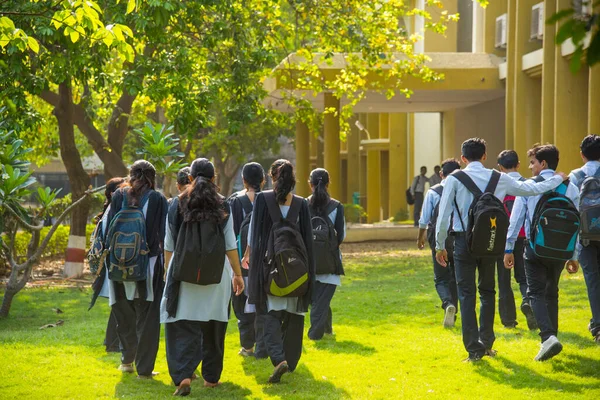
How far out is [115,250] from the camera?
301 inches

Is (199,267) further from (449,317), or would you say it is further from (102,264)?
(449,317)

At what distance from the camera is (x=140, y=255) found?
25.1 ft

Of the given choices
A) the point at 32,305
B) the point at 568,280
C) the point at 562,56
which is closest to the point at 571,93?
the point at 562,56

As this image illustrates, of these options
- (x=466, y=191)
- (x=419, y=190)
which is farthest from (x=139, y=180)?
(x=419, y=190)

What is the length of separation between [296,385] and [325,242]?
196 centimetres

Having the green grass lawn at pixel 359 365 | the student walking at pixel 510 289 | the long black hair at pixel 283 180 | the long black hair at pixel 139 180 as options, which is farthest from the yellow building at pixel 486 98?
the long black hair at pixel 139 180

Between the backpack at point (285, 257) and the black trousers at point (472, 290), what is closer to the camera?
the backpack at point (285, 257)

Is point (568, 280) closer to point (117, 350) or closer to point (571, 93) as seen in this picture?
point (571, 93)

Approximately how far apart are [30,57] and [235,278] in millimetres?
9402

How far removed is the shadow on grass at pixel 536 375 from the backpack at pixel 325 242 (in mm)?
1808

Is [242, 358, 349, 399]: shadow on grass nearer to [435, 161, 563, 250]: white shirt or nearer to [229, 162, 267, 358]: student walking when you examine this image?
[229, 162, 267, 358]: student walking

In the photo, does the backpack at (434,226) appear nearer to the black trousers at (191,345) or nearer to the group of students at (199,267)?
the group of students at (199,267)

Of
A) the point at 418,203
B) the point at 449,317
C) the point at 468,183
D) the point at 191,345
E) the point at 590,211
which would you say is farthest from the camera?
the point at 418,203

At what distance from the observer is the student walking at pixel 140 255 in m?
7.64
